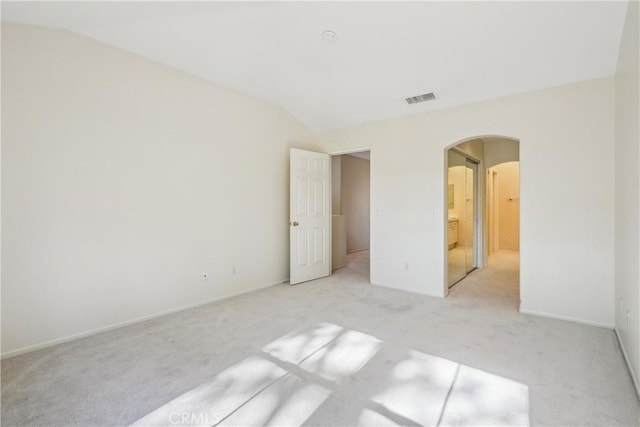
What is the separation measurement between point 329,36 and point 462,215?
4.24 meters

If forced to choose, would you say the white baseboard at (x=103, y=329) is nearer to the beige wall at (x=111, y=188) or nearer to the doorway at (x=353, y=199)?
the beige wall at (x=111, y=188)

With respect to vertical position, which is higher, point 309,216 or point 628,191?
point 628,191

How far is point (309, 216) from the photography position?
4.79 meters

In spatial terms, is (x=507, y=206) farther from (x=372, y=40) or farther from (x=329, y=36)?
(x=329, y=36)

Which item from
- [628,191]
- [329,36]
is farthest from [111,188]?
[628,191]

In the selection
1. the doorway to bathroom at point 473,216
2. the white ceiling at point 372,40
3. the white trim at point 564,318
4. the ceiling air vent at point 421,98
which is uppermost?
the white ceiling at point 372,40

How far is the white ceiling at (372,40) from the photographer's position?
240 cm

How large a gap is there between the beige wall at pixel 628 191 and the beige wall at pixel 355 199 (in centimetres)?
538

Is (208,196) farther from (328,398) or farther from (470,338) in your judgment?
(470,338)

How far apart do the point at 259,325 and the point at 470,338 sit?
6.60 feet

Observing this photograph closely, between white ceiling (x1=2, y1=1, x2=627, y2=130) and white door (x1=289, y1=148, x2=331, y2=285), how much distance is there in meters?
1.35

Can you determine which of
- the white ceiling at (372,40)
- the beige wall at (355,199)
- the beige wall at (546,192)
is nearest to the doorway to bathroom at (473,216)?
the beige wall at (546,192)

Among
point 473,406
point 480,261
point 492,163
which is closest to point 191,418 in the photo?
point 473,406

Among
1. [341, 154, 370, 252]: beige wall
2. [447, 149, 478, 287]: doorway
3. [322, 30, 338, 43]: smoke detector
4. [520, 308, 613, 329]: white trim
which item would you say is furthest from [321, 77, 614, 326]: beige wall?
[341, 154, 370, 252]: beige wall
